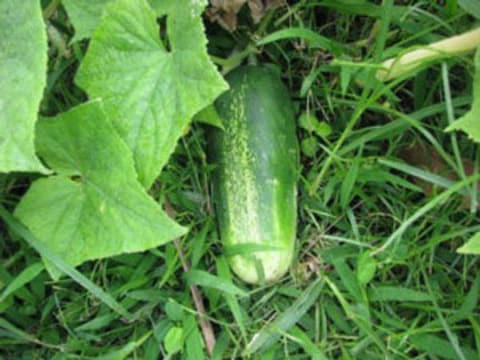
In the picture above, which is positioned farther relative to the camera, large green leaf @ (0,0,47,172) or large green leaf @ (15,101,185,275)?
large green leaf @ (15,101,185,275)

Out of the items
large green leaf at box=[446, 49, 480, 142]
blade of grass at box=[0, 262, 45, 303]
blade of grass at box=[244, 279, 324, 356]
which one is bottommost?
blade of grass at box=[244, 279, 324, 356]

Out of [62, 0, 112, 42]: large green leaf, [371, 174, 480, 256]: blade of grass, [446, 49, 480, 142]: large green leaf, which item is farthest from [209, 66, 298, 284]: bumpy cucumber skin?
[446, 49, 480, 142]: large green leaf

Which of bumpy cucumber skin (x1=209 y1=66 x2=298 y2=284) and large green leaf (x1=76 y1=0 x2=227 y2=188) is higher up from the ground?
large green leaf (x1=76 y1=0 x2=227 y2=188)

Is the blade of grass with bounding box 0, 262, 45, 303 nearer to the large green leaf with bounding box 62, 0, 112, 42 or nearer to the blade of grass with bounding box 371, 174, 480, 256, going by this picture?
the large green leaf with bounding box 62, 0, 112, 42

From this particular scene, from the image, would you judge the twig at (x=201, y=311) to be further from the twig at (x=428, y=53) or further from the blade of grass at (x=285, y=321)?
the twig at (x=428, y=53)

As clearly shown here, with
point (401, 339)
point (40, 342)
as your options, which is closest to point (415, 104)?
point (401, 339)

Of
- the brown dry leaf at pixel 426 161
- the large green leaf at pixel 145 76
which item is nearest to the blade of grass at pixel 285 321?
the brown dry leaf at pixel 426 161

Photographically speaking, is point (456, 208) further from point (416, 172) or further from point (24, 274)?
point (24, 274)

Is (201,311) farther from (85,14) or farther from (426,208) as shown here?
(85,14)

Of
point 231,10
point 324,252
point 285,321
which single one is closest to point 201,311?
point 285,321
